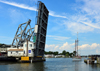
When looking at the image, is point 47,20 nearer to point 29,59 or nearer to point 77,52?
point 29,59

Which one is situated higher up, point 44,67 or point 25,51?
point 25,51

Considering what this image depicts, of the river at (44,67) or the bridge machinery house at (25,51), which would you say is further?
the bridge machinery house at (25,51)

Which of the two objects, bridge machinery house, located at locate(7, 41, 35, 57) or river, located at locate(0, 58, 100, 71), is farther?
bridge machinery house, located at locate(7, 41, 35, 57)

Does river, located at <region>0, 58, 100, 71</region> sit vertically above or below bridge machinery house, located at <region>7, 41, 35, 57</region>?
below

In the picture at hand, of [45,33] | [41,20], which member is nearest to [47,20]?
[45,33]

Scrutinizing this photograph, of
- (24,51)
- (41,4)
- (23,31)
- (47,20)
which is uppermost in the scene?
(41,4)

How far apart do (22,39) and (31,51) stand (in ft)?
58.9

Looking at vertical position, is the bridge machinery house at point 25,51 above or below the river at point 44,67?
above

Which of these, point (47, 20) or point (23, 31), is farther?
point (23, 31)

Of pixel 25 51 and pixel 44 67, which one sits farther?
pixel 25 51

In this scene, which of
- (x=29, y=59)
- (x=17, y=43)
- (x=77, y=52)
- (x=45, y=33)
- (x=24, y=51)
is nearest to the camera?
(x=29, y=59)

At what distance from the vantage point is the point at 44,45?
213ft

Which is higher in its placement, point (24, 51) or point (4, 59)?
point (24, 51)

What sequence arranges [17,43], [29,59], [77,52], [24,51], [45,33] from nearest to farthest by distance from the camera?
[29,59], [24,51], [45,33], [17,43], [77,52]
